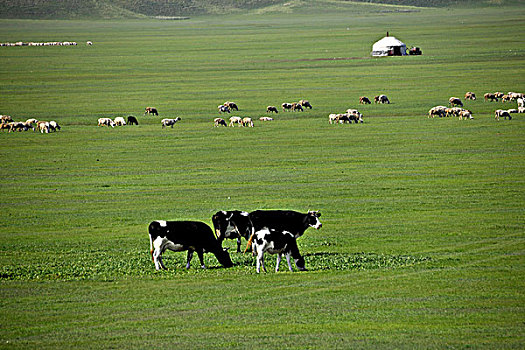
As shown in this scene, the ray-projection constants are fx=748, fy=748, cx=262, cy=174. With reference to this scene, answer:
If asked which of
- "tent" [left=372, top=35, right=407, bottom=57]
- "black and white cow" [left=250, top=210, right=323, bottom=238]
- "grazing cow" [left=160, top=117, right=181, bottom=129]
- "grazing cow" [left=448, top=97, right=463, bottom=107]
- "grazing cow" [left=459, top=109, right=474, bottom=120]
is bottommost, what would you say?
"black and white cow" [left=250, top=210, right=323, bottom=238]

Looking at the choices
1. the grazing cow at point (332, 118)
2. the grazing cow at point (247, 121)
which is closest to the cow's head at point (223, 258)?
the grazing cow at point (247, 121)

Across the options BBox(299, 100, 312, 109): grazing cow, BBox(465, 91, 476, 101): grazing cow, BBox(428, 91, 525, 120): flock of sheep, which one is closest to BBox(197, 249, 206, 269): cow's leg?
BBox(428, 91, 525, 120): flock of sheep

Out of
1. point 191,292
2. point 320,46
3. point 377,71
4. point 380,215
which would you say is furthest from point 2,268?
point 320,46

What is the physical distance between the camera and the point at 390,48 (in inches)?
4213

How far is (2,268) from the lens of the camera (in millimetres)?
19312

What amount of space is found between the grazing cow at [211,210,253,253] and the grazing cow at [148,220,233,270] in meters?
1.13

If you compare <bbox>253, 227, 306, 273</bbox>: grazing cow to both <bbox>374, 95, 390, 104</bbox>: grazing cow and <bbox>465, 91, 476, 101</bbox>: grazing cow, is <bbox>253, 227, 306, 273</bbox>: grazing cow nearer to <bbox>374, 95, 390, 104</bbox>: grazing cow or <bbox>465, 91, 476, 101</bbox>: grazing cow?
<bbox>374, 95, 390, 104</bbox>: grazing cow

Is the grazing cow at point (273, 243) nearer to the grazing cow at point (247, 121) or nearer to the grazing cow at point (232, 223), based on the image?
the grazing cow at point (232, 223)

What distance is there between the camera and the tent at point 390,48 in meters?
107

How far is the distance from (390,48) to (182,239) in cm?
9309

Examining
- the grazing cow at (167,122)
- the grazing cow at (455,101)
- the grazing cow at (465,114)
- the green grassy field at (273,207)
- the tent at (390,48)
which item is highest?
the tent at (390,48)

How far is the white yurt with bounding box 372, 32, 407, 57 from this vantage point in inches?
4200

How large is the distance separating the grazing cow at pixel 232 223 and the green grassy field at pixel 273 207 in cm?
104

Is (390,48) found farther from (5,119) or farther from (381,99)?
(5,119)
